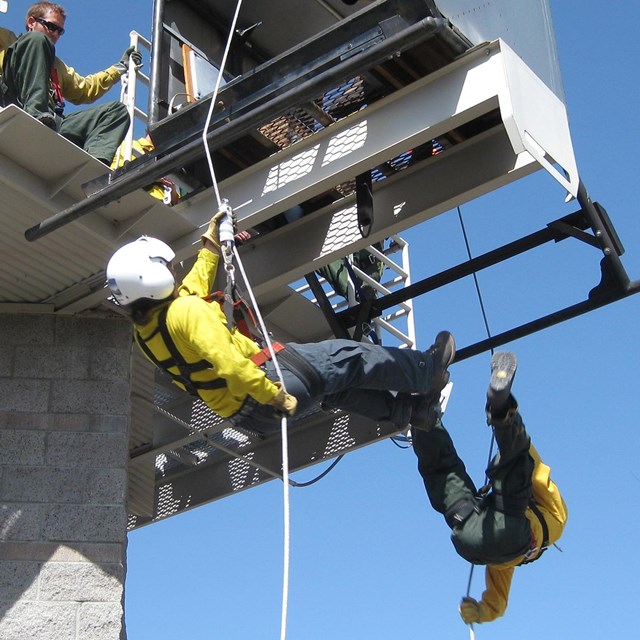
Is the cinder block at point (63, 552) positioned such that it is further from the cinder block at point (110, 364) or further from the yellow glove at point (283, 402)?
the yellow glove at point (283, 402)

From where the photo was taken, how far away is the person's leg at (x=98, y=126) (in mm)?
9320

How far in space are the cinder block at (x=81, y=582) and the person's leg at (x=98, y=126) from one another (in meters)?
2.84

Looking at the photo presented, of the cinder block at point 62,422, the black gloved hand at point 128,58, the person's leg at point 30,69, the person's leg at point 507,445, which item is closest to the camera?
the person's leg at point 507,445

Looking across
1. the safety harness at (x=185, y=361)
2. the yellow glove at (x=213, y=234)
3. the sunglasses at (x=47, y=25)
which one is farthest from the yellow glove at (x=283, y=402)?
the sunglasses at (x=47, y=25)

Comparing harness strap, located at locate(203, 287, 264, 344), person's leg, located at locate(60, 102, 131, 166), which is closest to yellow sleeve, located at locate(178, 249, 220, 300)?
harness strap, located at locate(203, 287, 264, 344)

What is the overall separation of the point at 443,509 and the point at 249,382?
8.07ft

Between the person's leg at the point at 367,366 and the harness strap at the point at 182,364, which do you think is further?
the person's leg at the point at 367,366

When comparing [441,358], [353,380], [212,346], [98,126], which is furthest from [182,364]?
[98,126]

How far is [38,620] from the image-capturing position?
8.59 metres

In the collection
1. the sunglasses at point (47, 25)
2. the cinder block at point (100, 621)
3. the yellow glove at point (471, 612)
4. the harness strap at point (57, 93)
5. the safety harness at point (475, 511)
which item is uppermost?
the sunglasses at point (47, 25)

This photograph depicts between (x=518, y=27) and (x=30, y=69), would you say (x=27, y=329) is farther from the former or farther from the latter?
(x=518, y=27)

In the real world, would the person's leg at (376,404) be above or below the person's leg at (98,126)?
below

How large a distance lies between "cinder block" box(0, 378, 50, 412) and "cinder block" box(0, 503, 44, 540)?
756 millimetres

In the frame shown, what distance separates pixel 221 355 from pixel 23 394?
107 inches
